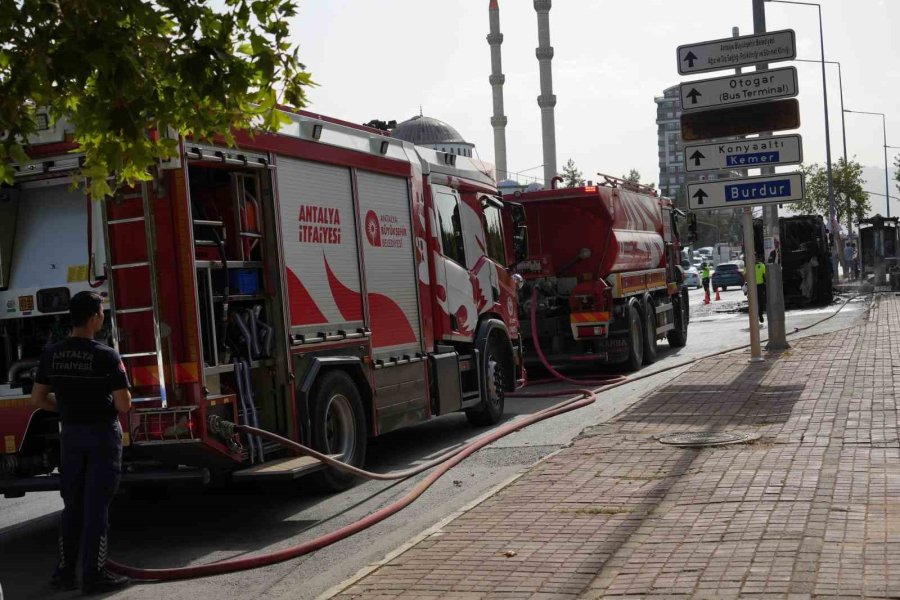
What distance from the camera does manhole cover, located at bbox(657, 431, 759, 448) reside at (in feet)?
31.5

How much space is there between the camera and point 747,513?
6770 mm

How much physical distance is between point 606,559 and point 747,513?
1082 millimetres

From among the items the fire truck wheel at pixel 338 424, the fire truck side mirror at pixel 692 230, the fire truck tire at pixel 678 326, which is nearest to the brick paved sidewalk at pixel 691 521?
the fire truck wheel at pixel 338 424

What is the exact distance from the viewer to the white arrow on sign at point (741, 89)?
16359 millimetres

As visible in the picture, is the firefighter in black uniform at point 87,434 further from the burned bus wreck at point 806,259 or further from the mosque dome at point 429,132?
the mosque dome at point 429,132

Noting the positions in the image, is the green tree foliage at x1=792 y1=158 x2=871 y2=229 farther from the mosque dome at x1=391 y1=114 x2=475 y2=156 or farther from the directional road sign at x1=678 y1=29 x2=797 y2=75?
the directional road sign at x1=678 y1=29 x2=797 y2=75

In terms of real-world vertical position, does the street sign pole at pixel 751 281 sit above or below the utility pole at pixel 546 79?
below

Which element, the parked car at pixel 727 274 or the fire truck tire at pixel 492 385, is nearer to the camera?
the fire truck tire at pixel 492 385

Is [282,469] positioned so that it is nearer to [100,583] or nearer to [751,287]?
[100,583]

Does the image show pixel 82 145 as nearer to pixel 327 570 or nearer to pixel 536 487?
pixel 327 570

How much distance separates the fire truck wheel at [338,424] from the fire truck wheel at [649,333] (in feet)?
34.5

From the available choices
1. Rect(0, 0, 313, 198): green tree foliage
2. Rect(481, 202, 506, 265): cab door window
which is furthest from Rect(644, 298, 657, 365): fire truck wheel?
Rect(0, 0, 313, 198): green tree foliage

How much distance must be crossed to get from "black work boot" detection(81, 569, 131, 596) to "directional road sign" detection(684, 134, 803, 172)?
457 inches

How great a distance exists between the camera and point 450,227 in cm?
1273
